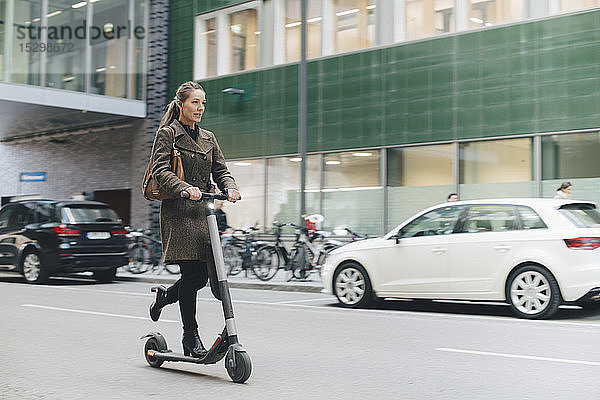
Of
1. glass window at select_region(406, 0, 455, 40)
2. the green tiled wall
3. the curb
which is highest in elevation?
glass window at select_region(406, 0, 455, 40)

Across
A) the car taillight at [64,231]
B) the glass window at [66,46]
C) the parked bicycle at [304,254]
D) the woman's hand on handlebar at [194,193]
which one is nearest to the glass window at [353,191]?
the parked bicycle at [304,254]

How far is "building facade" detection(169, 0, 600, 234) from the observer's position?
1627 centimetres

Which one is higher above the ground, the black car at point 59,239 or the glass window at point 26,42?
the glass window at point 26,42

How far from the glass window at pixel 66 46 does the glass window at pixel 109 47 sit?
0.42 meters

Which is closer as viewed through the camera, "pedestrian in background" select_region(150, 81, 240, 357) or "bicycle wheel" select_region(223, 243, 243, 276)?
"pedestrian in background" select_region(150, 81, 240, 357)

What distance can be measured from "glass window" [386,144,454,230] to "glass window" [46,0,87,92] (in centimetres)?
1102

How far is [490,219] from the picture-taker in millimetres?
9922

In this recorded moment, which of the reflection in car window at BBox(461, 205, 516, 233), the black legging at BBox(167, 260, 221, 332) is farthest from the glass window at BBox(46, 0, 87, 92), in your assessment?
the black legging at BBox(167, 260, 221, 332)

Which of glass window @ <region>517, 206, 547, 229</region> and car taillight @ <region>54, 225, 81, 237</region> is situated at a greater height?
glass window @ <region>517, 206, 547, 229</region>

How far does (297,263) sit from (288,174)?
6200 mm

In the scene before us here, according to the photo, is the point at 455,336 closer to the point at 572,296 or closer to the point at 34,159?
the point at 572,296

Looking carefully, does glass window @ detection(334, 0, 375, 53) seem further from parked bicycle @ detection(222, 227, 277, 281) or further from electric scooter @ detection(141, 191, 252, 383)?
electric scooter @ detection(141, 191, 252, 383)

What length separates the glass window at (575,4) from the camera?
15.9 meters

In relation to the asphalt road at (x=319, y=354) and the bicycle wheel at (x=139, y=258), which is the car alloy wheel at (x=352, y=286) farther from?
the bicycle wheel at (x=139, y=258)
